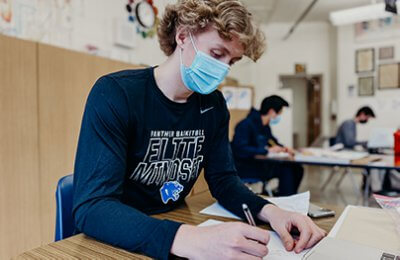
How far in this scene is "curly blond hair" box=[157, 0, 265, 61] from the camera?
0.84 meters

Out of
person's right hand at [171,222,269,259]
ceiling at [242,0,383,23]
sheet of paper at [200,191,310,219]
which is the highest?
ceiling at [242,0,383,23]

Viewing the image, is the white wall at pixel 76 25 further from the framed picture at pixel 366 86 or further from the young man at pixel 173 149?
the framed picture at pixel 366 86

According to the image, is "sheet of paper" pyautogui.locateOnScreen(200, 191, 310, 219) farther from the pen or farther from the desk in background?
the desk in background

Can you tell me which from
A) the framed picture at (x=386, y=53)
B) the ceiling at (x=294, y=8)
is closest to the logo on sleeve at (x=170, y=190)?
the ceiling at (x=294, y=8)

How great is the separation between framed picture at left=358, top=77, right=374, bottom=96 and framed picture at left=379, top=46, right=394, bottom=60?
42 centimetres

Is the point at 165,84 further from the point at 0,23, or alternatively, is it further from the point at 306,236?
the point at 0,23

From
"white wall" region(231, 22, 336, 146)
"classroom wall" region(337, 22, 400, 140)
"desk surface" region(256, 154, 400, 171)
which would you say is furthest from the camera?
"white wall" region(231, 22, 336, 146)

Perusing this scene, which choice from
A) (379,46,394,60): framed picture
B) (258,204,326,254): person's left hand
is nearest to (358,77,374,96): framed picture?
(379,46,394,60): framed picture

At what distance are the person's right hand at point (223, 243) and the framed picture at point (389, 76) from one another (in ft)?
20.2

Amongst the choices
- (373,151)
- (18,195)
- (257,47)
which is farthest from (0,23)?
(373,151)

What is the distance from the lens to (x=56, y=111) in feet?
6.44

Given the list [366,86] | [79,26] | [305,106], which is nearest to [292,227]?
[79,26]

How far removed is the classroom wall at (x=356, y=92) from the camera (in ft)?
18.5

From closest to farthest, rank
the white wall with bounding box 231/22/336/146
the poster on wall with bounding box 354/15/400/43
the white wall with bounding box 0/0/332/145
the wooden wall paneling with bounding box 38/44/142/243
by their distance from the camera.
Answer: the wooden wall paneling with bounding box 38/44/142/243 < the white wall with bounding box 0/0/332/145 < the poster on wall with bounding box 354/15/400/43 < the white wall with bounding box 231/22/336/146
